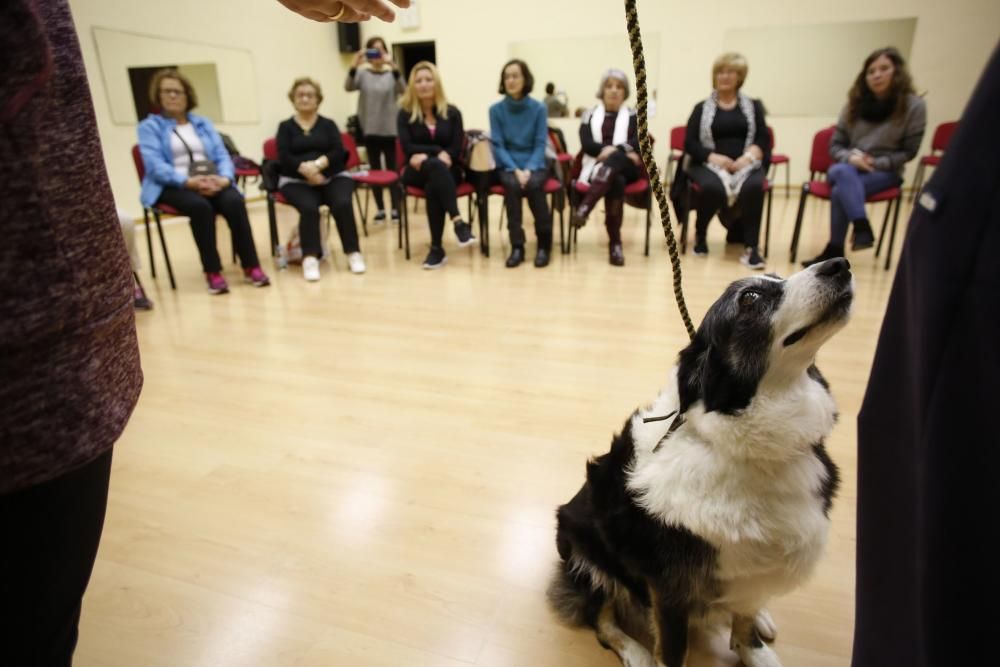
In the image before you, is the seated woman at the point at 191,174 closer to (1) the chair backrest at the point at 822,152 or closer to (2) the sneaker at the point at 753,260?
(2) the sneaker at the point at 753,260

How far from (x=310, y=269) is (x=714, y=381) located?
3604mm

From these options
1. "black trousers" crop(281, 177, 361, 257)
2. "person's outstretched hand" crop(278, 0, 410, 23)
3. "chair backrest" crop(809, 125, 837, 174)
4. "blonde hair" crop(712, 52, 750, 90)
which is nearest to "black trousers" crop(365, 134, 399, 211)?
"black trousers" crop(281, 177, 361, 257)

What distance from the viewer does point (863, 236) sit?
3.56m

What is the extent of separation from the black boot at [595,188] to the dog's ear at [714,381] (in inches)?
132

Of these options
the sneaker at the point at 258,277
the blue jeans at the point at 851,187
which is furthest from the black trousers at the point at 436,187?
the blue jeans at the point at 851,187

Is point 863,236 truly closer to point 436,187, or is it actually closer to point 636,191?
point 636,191

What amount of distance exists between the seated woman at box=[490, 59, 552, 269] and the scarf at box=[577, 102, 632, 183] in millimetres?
321

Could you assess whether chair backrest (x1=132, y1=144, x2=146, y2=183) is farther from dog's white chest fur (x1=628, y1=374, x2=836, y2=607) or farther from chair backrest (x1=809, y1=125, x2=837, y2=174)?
chair backrest (x1=809, y1=125, x2=837, y2=174)

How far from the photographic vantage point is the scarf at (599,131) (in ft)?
14.0

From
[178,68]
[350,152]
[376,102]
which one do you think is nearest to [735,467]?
[350,152]

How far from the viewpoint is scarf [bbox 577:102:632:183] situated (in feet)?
14.0

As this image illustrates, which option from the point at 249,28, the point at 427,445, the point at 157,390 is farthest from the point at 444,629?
the point at 249,28

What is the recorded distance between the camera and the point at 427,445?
6.38 ft

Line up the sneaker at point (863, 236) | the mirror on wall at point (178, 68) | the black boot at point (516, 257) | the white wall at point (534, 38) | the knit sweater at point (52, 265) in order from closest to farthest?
the knit sweater at point (52, 265) → the sneaker at point (863, 236) → the black boot at point (516, 257) → the mirror on wall at point (178, 68) → the white wall at point (534, 38)
